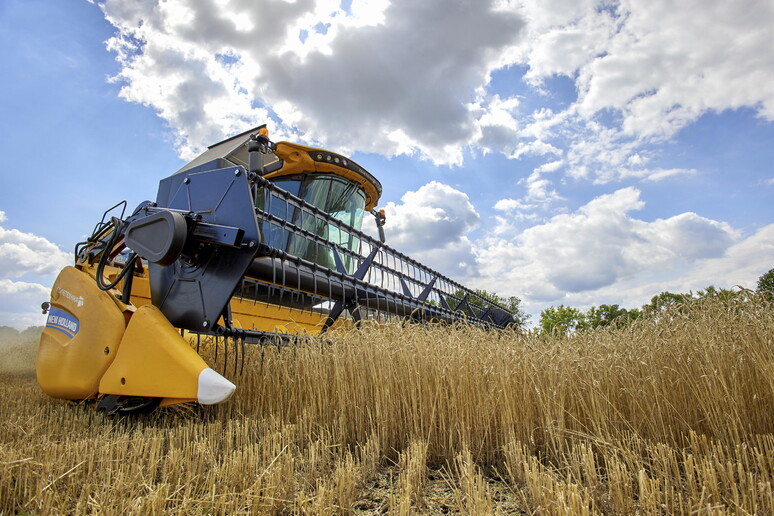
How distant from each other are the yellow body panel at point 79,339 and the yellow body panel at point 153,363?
0.18 metres

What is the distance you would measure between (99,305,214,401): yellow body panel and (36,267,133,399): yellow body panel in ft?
0.60

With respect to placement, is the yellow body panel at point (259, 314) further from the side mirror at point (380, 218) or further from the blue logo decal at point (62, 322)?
the side mirror at point (380, 218)

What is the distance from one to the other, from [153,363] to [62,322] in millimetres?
1289

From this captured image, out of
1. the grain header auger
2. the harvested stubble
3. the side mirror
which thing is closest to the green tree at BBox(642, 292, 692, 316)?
the harvested stubble

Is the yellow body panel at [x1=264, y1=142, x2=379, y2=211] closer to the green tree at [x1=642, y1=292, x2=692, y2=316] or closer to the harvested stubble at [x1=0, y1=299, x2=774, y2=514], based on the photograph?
the harvested stubble at [x1=0, y1=299, x2=774, y2=514]

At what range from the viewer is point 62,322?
319cm

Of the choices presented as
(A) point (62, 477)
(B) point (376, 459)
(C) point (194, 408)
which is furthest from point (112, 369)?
(B) point (376, 459)

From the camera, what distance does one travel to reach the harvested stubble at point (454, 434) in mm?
1491

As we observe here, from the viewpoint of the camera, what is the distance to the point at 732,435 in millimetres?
1954

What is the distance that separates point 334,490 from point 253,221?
1672 mm

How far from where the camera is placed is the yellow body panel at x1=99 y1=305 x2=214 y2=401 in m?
2.36

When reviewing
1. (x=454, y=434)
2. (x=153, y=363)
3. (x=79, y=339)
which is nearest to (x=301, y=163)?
(x=79, y=339)

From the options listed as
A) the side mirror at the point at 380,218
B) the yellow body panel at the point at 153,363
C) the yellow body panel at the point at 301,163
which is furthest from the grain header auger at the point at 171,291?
the side mirror at the point at 380,218

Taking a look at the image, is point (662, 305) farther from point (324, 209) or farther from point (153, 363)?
point (324, 209)
